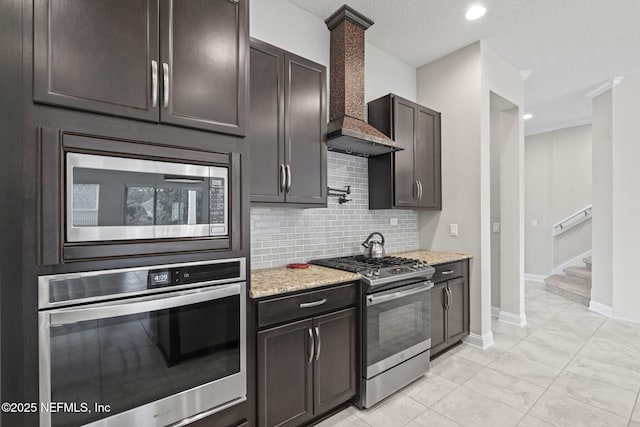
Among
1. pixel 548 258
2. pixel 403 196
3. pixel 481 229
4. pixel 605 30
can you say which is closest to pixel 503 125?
pixel 605 30

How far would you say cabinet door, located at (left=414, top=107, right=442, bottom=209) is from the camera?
328cm

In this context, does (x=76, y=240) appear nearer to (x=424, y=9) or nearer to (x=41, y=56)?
(x=41, y=56)

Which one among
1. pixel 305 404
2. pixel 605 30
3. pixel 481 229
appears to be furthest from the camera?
pixel 481 229

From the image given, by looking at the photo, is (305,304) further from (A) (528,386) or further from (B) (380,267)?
(A) (528,386)

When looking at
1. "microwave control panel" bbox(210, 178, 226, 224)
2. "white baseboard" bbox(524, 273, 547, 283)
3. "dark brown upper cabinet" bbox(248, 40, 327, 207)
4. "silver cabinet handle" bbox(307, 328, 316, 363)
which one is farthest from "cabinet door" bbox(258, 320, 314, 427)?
"white baseboard" bbox(524, 273, 547, 283)

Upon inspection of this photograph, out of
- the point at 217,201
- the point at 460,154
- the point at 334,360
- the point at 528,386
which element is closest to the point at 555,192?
the point at 460,154

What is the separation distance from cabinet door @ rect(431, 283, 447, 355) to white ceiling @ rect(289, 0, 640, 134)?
251 centimetres

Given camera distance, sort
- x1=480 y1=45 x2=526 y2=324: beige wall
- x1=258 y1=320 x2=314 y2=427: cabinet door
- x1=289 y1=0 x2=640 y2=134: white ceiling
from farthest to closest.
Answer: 1. x1=480 y1=45 x2=526 y2=324: beige wall
2. x1=289 y1=0 x2=640 y2=134: white ceiling
3. x1=258 y1=320 x2=314 y2=427: cabinet door

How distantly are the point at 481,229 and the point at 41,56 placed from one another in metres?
3.52

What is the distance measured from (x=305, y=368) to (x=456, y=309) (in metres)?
1.94

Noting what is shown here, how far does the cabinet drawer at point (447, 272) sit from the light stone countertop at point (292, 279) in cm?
111

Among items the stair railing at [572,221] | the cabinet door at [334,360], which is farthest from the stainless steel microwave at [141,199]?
the stair railing at [572,221]

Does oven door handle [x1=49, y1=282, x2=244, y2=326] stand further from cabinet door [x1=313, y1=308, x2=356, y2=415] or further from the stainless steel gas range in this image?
the stainless steel gas range

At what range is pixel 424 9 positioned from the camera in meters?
2.66
